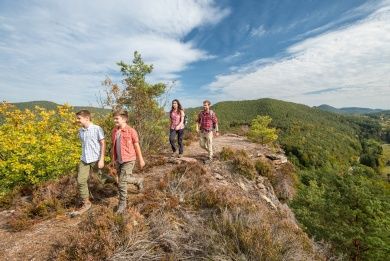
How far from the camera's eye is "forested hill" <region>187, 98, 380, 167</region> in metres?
70.8

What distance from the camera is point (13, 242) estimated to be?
4.65 meters

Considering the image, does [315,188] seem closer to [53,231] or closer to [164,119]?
[164,119]

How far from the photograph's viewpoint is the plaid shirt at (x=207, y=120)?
374 inches

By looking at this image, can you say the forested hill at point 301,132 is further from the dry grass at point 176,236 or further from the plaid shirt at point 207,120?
the dry grass at point 176,236

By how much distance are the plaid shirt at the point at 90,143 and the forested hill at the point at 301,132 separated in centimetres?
2004

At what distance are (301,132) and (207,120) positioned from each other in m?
113

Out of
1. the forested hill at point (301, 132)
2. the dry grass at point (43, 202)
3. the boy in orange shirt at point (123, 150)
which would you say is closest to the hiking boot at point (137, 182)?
the boy in orange shirt at point (123, 150)

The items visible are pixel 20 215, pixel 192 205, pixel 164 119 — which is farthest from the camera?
pixel 164 119

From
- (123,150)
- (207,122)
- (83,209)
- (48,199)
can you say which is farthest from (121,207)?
(207,122)

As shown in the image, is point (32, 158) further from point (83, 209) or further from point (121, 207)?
point (121, 207)

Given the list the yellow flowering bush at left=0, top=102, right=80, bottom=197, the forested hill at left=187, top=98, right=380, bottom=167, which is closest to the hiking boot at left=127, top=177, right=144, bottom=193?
the yellow flowering bush at left=0, top=102, right=80, bottom=197

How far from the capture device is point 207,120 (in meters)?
9.51

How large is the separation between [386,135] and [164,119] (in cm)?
21335

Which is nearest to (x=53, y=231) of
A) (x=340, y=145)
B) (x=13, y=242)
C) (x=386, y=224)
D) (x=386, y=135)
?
(x=13, y=242)
